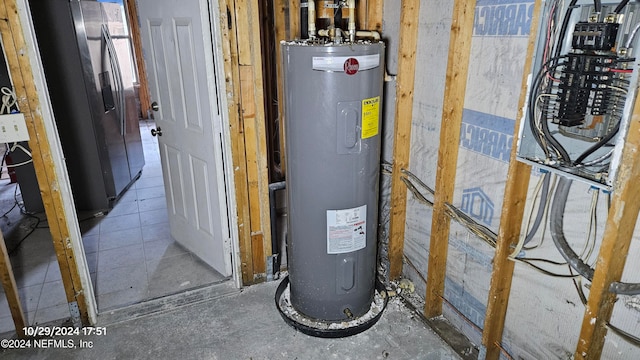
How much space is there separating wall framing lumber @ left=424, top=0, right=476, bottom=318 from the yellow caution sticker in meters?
0.32

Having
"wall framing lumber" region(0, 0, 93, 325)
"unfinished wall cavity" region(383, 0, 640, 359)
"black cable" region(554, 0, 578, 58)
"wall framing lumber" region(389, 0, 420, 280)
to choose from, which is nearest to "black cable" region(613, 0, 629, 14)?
"black cable" region(554, 0, 578, 58)

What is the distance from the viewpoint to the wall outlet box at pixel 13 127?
192 cm

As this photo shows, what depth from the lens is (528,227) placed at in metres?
1.70

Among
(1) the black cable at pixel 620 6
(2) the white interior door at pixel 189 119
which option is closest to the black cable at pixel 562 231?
(1) the black cable at pixel 620 6

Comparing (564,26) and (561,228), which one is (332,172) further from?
(564,26)

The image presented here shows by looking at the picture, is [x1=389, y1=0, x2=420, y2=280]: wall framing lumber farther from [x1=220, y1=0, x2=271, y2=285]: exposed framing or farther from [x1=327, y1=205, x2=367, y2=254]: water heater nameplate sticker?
[x1=220, y1=0, x2=271, y2=285]: exposed framing

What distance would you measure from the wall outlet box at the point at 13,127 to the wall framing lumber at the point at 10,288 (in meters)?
0.51

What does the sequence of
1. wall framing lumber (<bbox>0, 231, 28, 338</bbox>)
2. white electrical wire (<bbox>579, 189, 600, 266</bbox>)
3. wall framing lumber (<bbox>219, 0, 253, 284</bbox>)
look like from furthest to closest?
1. wall framing lumber (<bbox>219, 0, 253, 284</bbox>)
2. wall framing lumber (<bbox>0, 231, 28, 338</bbox>)
3. white electrical wire (<bbox>579, 189, 600, 266</bbox>)

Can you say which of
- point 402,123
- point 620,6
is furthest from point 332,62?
point 620,6

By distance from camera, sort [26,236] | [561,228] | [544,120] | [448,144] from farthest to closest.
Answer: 1. [26,236]
2. [448,144]
3. [561,228]
4. [544,120]

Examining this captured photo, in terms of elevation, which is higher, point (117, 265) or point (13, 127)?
point (13, 127)

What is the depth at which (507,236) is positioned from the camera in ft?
5.57

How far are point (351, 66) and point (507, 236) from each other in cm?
99

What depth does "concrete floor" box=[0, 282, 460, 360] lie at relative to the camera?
2160 millimetres
